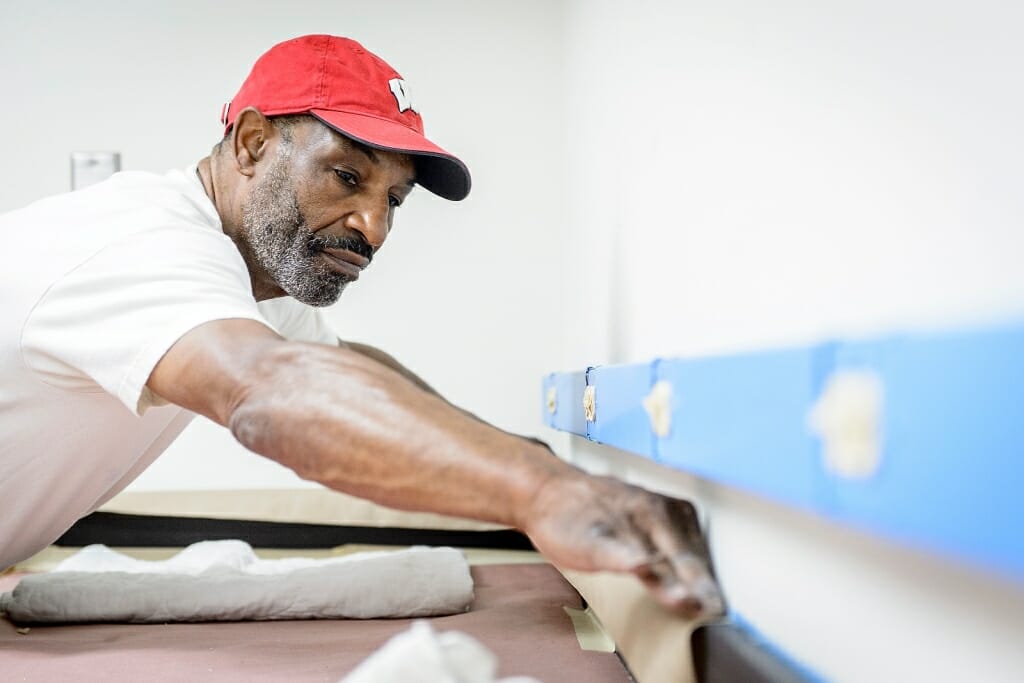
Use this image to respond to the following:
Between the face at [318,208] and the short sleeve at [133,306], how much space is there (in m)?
0.36

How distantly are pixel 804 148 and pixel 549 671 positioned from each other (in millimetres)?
559

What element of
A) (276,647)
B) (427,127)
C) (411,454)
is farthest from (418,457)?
(427,127)

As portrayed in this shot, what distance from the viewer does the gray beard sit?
128cm

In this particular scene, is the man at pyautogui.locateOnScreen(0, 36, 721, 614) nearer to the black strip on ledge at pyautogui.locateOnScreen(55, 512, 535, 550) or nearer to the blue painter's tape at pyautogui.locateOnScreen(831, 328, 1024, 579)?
the blue painter's tape at pyautogui.locateOnScreen(831, 328, 1024, 579)

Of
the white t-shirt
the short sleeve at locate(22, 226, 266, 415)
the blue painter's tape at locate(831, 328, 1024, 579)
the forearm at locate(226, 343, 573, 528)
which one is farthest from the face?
the blue painter's tape at locate(831, 328, 1024, 579)

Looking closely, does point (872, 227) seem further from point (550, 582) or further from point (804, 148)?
point (550, 582)

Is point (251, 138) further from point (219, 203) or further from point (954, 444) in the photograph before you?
point (954, 444)

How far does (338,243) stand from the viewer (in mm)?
1332

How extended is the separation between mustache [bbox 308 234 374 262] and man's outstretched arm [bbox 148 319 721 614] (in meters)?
0.60

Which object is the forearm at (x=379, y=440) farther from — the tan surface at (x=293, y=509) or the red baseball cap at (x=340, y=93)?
the tan surface at (x=293, y=509)

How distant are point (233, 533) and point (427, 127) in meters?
1.14

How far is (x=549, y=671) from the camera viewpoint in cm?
89

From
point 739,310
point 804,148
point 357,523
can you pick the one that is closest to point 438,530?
point 357,523

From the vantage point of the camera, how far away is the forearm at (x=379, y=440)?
620 millimetres
